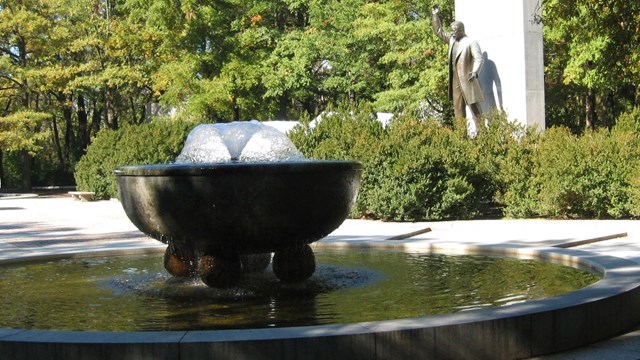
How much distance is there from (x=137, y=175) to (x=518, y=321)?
135 inches

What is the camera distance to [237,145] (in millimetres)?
8531

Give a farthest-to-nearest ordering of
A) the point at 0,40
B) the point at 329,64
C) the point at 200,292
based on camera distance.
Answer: the point at 0,40, the point at 329,64, the point at 200,292

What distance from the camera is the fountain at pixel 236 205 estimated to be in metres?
6.69

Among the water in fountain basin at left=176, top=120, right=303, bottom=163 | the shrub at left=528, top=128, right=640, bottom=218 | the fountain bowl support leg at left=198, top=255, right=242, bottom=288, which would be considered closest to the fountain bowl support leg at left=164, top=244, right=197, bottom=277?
the fountain bowl support leg at left=198, top=255, right=242, bottom=288

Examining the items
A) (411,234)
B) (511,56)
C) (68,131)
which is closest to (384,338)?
(411,234)

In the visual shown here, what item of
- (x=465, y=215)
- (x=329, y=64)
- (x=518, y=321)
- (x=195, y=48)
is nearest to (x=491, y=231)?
(x=465, y=215)

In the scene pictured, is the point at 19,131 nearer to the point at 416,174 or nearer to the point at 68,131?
the point at 68,131

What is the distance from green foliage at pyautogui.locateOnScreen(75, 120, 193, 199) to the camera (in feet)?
95.5

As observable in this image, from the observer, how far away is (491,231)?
588 inches

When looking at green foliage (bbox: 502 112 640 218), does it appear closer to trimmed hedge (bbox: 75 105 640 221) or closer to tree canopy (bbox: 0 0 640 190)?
trimmed hedge (bbox: 75 105 640 221)

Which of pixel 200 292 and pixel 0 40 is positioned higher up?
pixel 0 40

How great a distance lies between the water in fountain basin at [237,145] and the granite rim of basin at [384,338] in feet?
11.2

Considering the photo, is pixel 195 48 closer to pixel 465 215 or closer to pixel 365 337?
pixel 465 215

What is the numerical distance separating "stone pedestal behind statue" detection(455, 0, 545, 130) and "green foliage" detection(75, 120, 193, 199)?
11.6m
